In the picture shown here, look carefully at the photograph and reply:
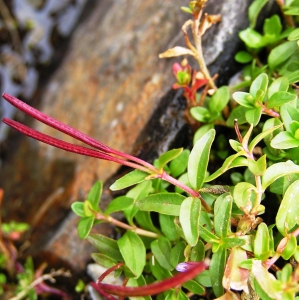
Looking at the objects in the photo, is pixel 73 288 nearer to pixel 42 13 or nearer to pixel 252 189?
pixel 252 189

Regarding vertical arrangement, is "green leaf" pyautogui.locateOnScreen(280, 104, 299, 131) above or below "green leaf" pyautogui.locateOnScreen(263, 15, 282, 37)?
below

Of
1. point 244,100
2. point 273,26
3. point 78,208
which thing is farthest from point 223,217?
point 273,26

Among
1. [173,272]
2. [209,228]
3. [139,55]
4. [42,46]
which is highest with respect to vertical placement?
[42,46]

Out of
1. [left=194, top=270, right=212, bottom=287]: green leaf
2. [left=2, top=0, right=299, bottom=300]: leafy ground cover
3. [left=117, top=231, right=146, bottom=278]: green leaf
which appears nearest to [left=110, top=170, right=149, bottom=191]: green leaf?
[left=2, top=0, right=299, bottom=300]: leafy ground cover

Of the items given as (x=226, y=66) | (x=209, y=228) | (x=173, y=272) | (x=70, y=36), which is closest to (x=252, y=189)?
(x=209, y=228)

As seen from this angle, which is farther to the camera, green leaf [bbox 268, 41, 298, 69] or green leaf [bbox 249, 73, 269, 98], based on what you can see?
green leaf [bbox 268, 41, 298, 69]

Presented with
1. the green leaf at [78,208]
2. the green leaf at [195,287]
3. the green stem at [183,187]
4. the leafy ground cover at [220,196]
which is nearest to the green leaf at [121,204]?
the leafy ground cover at [220,196]

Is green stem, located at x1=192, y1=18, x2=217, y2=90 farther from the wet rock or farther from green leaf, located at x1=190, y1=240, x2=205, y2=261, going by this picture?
green leaf, located at x1=190, y1=240, x2=205, y2=261
